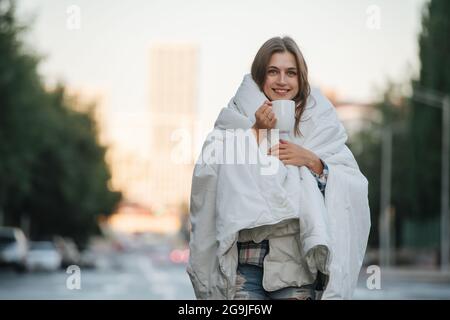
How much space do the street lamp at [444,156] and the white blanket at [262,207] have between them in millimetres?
37916

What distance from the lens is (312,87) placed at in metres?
3.80

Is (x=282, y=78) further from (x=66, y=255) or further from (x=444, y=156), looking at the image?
(x=66, y=255)

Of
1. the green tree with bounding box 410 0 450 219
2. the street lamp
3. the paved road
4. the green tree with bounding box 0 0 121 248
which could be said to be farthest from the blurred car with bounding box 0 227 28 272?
the green tree with bounding box 410 0 450 219

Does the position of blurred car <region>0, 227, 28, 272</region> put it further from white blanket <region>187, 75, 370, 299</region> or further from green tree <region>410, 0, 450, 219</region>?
white blanket <region>187, 75, 370, 299</region>

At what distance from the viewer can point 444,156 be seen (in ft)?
140

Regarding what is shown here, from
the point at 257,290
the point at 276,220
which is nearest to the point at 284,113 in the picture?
the point at 276,220

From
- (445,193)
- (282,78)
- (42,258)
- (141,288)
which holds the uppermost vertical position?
(282,78)

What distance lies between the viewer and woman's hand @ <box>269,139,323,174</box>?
3500mm

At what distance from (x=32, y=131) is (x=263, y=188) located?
34722 millimetres

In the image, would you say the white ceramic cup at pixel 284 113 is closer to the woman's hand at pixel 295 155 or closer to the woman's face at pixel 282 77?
the woman's hand at pixel 295 155

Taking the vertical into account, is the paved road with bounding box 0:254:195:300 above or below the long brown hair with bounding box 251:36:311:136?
below

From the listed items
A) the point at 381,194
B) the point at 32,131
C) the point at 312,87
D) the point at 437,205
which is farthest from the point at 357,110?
the point at 312,87

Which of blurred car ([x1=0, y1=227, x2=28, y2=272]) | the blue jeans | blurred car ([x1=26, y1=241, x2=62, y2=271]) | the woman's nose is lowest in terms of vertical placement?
blurred car ([x1=26, y1=241, x2=62, y2=271])

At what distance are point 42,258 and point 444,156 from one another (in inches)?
697
